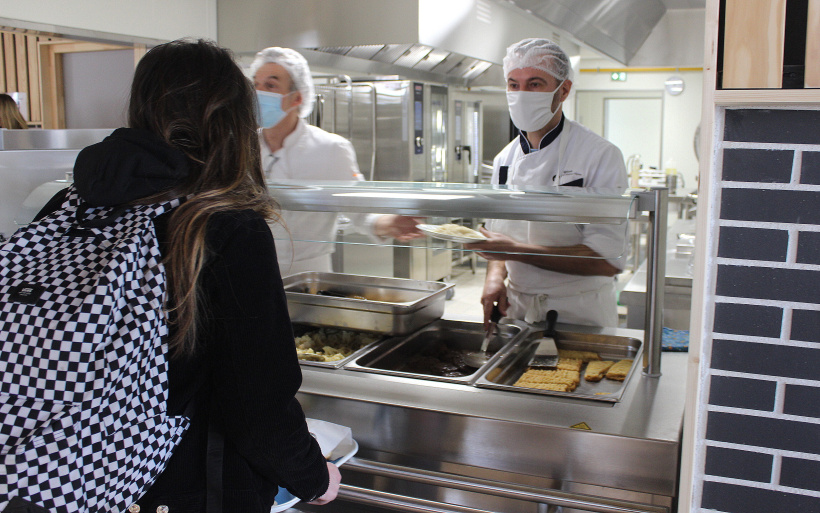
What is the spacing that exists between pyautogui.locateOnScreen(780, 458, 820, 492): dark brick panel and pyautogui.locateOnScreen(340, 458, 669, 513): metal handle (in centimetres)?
34

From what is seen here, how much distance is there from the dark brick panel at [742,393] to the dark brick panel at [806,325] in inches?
3.4

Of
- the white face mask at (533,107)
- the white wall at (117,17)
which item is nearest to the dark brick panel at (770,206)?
the white face mask at (533,107)


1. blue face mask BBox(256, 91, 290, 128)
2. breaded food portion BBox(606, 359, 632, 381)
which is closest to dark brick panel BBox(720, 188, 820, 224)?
breaded food portion BBox(606, 359, 632, 381)

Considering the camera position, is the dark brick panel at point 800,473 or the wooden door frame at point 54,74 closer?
the dark brick panel at point 800,473

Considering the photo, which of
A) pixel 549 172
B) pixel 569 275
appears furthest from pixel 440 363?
pixel 549 172

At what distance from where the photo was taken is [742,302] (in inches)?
43.1

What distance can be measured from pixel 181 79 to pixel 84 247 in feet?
0.98

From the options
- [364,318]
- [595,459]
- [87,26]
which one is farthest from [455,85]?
[595,459]

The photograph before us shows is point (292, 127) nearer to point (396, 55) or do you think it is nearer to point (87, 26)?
point (87, 26)

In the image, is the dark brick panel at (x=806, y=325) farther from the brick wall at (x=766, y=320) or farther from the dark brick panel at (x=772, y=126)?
the dark brick panel at (x=772, y=126)

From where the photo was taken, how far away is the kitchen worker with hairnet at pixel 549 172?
7.51ft

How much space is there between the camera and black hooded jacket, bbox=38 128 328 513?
3.27 ft

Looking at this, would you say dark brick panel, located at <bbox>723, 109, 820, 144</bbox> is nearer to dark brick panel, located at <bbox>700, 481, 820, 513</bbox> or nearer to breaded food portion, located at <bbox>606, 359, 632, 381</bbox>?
dark brick panel, located at <bbox>700, 481, 820, 513</bbox>

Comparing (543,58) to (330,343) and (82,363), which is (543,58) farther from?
(82,363)
